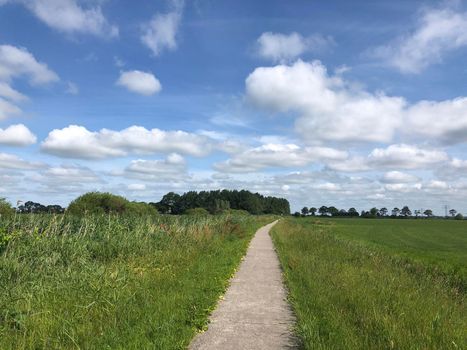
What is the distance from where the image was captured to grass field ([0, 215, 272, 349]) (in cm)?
583

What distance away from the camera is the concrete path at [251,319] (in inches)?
232

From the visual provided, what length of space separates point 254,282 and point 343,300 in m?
3.33

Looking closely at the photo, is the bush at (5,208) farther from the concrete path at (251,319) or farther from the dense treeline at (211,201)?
the dense treeline at (211,201)

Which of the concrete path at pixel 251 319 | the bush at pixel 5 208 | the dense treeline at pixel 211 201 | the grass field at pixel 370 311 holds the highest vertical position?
the dense treeline at pixel 211 201

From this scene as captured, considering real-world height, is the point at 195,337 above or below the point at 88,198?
below

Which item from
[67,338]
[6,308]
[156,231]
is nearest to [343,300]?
[67,338]

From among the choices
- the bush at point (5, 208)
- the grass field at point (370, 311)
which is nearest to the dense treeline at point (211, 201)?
the bush at point (5, 208)

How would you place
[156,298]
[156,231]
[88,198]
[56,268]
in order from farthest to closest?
1. [88,198]
2. [156,231]
3. [56,268]
4. [156,298]

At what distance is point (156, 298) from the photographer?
7.93 meters

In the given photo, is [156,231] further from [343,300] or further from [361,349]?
[361,349]

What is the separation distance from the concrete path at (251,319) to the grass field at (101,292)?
28 centimetres

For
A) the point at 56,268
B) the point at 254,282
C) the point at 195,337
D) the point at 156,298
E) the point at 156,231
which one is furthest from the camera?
the point at 156,231

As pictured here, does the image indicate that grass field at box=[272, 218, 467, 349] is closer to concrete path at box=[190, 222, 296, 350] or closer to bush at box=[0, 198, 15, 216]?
concrete path at box=[190, 222, 296, 350]

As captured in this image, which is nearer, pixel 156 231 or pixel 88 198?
pixel 156 231
